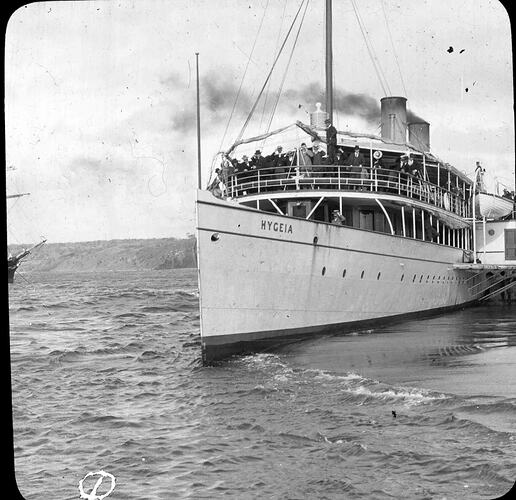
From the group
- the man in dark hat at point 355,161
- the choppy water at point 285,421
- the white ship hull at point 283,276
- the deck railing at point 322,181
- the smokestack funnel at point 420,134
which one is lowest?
the choppy water at point 285,421

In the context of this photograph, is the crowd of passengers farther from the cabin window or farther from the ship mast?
the cabin window

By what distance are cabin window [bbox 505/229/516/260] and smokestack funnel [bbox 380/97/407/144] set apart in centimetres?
479

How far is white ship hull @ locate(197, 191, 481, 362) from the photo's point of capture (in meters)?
16.8

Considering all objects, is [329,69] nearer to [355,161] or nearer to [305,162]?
[305,162]

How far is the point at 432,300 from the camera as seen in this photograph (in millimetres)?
25047

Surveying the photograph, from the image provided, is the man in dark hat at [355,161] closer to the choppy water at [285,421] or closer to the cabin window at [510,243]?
the choppy water at [285,421]

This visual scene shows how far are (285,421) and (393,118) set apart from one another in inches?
763

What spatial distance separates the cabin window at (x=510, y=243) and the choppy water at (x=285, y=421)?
375 inches

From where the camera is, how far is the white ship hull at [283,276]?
16.8m

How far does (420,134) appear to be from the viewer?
30641 mm

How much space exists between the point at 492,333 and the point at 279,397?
9184 millimetres

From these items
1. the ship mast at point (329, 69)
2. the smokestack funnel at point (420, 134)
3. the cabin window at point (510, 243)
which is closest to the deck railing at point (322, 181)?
the ship mast at point (329, 69)

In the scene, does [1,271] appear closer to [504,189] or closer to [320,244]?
[320,244]

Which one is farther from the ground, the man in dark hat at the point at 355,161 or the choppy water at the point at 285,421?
the man in dark hat at the point at 355,161
